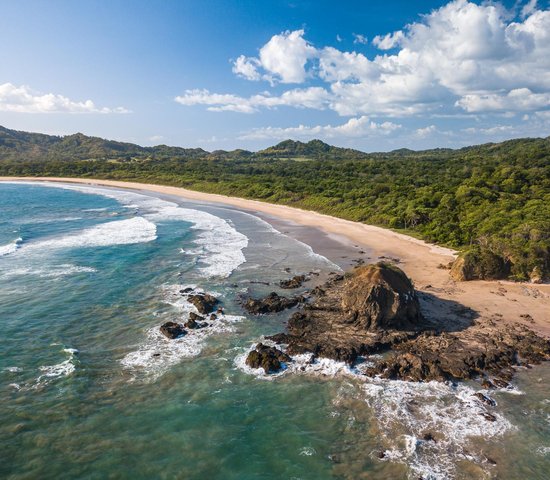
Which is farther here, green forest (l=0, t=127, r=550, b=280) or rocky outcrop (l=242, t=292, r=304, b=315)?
green forest (l=0, t=127, r=550, b=280)

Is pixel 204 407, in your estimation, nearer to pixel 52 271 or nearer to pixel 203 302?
pixel 203 302

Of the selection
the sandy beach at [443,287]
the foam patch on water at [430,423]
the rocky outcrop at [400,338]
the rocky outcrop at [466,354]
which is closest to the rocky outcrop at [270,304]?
the rocky outcrop at [400,338]

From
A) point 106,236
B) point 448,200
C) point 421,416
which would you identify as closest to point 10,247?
point 106,236

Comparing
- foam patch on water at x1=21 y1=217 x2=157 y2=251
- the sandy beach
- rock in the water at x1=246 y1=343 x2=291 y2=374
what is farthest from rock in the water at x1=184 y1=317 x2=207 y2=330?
foam patch on water at x1=21 y1=217 x2=157 y2=251

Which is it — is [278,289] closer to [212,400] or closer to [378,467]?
[212,400]

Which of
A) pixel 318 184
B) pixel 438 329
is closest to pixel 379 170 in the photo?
pixel 318 184

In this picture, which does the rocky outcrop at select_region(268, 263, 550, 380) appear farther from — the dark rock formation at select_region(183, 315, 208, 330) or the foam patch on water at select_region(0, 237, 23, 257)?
the foam patch on water at select_region(0, 237, 23, 257)
